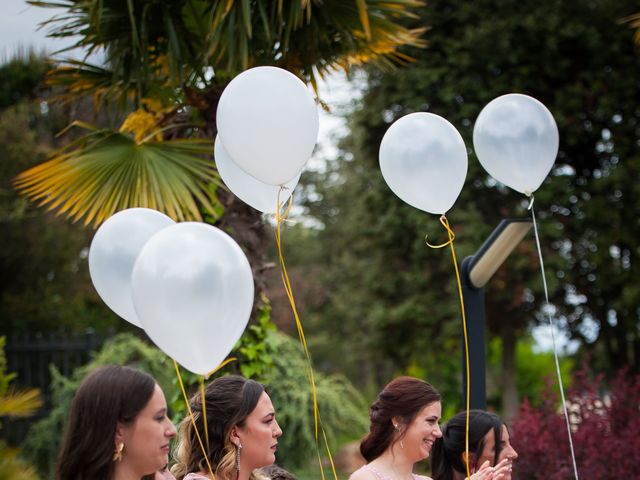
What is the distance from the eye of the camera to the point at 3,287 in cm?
1759

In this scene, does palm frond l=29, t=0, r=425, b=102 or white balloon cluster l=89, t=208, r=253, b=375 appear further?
palm frond l=29, t=0, r=425, b=102

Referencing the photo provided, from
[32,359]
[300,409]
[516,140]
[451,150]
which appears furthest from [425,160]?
[32,359]

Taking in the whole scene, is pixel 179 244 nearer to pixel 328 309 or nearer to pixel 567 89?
pixel 567 89

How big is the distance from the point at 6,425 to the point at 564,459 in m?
9.63

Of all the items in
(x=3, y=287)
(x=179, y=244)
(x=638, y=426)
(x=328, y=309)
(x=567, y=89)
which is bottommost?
(x=328, y=309)

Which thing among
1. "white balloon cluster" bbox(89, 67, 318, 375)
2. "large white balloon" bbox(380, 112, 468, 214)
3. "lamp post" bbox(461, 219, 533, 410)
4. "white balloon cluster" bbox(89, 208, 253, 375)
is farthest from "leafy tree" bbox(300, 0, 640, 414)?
"white balloon cluster" bbox(89, 208, 253, 375)

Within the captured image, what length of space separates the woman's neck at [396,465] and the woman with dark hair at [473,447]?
57 centimetres

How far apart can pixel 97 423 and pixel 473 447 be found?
7.92 ft

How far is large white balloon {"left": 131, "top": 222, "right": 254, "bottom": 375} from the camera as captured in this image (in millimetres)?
2791

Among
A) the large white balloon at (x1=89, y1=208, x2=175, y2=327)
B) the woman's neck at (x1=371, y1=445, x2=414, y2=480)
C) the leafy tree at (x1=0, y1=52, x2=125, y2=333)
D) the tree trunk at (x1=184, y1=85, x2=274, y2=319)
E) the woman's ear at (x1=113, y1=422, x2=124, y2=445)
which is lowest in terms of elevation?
the leafy tree at (x1=0, y1=52, x2=125, y2=333)

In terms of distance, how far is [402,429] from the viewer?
157 inches

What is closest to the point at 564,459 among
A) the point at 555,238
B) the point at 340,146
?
the point at 555,238

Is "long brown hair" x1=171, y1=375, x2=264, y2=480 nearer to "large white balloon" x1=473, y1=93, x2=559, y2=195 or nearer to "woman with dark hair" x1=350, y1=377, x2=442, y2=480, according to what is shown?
"woman with dark hair" x1=350, y1=377, x2=442, y2=480

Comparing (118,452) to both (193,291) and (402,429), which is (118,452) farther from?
(402,429)
